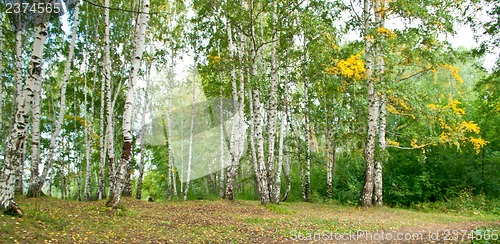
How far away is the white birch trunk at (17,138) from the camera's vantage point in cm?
631

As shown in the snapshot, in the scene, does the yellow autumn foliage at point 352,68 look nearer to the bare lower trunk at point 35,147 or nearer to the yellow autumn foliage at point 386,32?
the yellow autumn foliage at point 386,32

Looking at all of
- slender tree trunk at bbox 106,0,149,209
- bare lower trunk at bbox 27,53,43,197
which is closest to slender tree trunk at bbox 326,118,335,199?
slender tree trunk at bbox 106,0,149,209

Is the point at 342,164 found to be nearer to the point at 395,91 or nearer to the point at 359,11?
the point at 395,91

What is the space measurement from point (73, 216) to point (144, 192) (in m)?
39.3

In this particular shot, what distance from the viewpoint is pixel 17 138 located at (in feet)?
21.1

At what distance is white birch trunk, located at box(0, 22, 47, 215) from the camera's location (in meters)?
6.31

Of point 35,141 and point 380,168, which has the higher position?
point 35,141

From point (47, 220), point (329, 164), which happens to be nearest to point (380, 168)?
point (329, 164)

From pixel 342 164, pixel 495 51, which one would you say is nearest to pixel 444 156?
pixel 342 164

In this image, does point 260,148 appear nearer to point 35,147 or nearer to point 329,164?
point 329,164

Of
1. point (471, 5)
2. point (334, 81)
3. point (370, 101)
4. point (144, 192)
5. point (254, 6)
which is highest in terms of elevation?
point (254, 6)

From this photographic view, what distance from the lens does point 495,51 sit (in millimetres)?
10883
